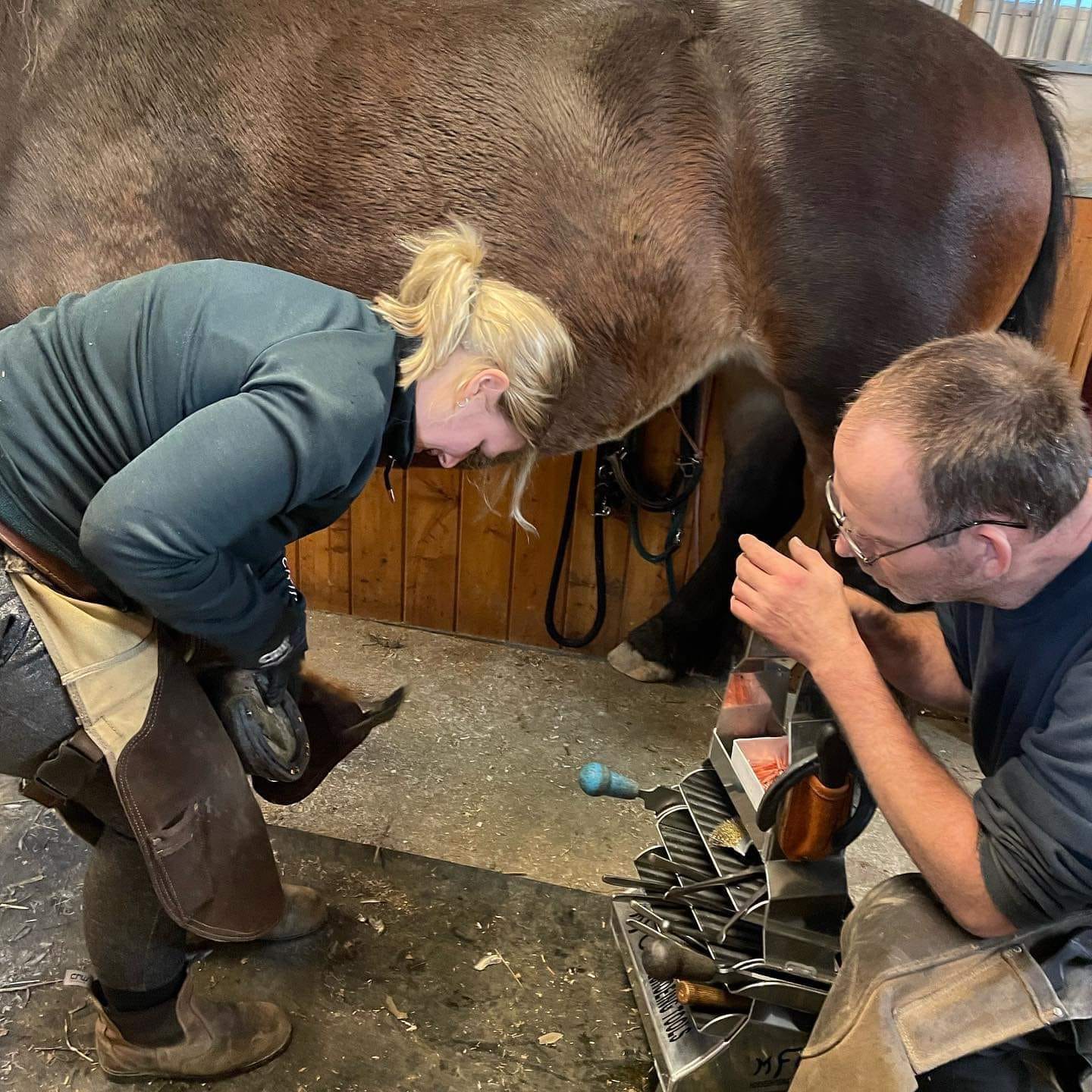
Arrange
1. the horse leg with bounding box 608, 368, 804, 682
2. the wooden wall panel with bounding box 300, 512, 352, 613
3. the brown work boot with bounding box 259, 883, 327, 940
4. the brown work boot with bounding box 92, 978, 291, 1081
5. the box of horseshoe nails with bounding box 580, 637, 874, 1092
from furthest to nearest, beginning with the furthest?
the wooden wall panel with bounding box 300, 512, 352, 613
the horse leg with bounding box 608, 368, 804, 682
the brown work boot with bounding box 259, 883, 327, 940
the brown work boot with bounding box 92, 978, 291, 1081
the box of horseshoe nails with bounding box 580, 637, 874, 1092

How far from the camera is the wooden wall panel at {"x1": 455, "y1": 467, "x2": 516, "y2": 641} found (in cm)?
259

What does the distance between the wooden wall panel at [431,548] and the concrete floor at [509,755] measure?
0.07 meters

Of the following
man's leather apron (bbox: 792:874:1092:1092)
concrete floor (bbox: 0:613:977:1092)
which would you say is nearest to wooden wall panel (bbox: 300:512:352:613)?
concrete floor (bbox: 0:613:977:1092)

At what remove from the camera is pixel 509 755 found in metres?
2.20

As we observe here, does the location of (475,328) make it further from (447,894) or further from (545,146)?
(447,894)

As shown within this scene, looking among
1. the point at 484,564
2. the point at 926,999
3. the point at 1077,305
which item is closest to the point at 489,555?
the point at 484,564

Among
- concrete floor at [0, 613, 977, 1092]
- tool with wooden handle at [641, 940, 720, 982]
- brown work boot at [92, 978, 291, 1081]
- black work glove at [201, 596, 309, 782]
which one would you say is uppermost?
black work glove at [201, 596, 309, 782]

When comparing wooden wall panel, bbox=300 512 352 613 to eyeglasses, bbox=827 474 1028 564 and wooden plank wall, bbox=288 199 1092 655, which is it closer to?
wooden plank wall, bbox=288 199 1092 655

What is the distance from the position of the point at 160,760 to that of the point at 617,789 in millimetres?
677

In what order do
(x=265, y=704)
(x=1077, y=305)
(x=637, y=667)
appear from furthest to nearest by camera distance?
(x=637, y=667), (x=1077, y=305), (x=265, y=704)

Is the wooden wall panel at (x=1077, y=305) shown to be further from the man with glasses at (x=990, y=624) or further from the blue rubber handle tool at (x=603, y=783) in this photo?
the blue rubber handle tool at (x=603, y=783)

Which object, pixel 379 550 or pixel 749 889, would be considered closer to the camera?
pixel 749 889

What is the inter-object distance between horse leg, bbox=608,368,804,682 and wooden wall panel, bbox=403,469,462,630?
0.55 m

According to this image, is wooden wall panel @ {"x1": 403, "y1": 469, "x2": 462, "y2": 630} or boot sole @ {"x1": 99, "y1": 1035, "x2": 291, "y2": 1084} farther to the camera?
wooden wall panel @ {"x1": 403, "y1": 469, "x2": 462, "y2": 630}
